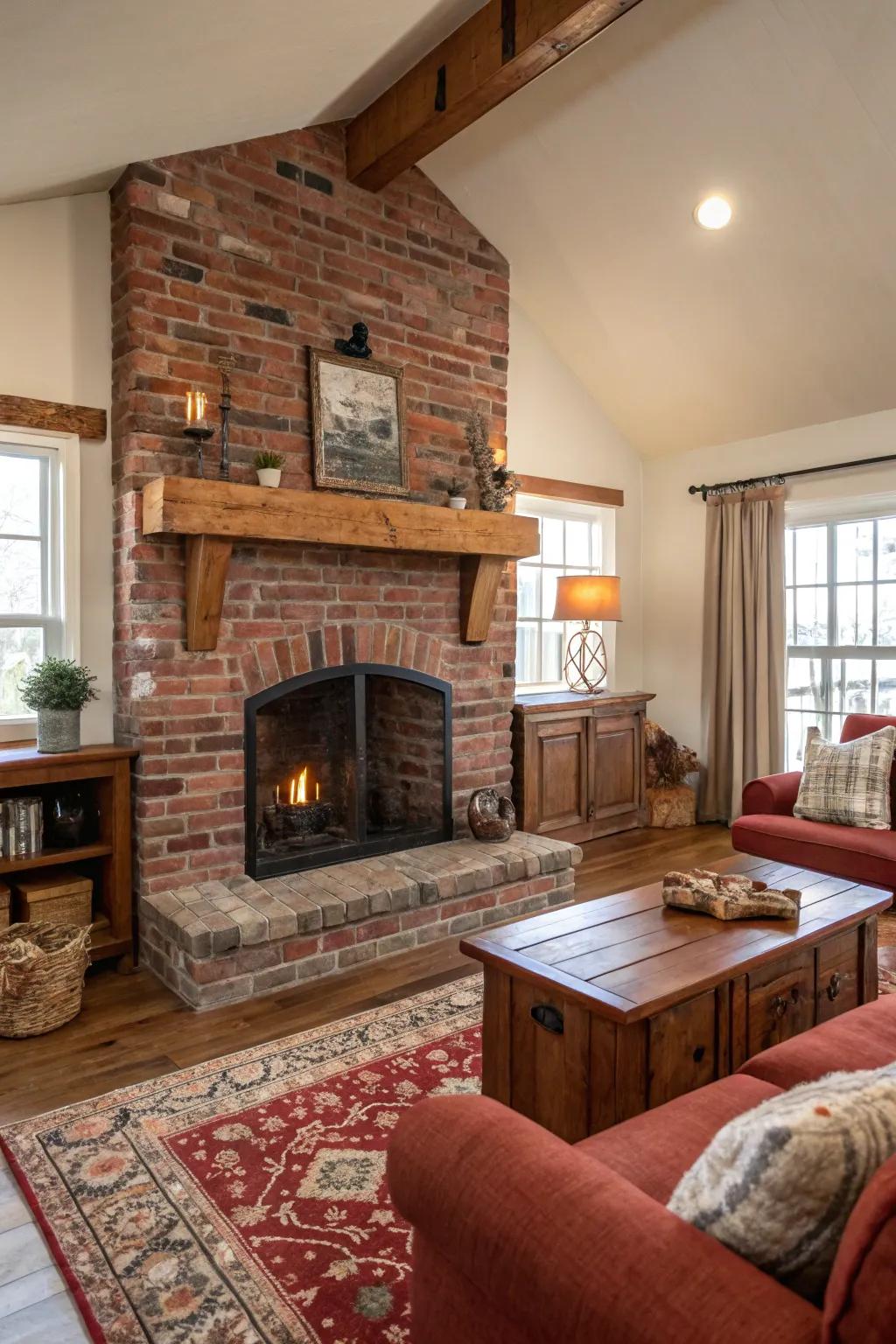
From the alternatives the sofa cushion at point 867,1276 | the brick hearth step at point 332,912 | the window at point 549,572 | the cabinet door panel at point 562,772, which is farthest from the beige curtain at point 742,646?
the sofa cushion at point 867,1276

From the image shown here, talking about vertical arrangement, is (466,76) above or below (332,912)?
above

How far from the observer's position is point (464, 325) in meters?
4.24

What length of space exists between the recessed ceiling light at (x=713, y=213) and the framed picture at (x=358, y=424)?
1.53 m

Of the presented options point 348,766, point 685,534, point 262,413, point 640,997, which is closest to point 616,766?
point 685,534

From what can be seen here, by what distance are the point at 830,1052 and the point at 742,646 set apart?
3.65 m

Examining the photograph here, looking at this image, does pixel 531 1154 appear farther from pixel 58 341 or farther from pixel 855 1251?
pixel 58 341

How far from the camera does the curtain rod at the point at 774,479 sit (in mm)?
4633

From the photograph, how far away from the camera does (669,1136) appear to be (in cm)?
148

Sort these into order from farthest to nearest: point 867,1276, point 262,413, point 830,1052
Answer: point 262,413, point 830,1052, point 867,1276

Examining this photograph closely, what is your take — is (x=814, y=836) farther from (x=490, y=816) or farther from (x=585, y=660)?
(x=585, y=660)

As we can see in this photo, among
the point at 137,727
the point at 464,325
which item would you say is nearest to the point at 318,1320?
the point at 137,727

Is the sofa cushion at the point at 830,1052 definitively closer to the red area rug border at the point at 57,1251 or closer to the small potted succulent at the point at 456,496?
the red area rug border at the point at 57,1251

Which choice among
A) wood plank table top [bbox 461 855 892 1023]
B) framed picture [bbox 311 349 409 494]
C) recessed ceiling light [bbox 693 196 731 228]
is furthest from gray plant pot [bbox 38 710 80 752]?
recessed ceiling light [bbox 693 196 731 228]

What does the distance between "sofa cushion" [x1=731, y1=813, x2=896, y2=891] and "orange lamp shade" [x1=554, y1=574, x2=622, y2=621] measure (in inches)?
53.7
